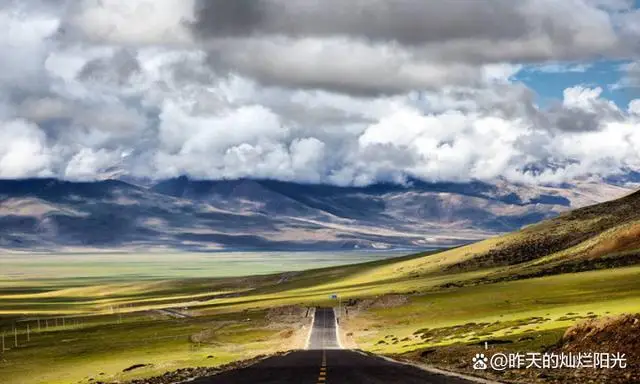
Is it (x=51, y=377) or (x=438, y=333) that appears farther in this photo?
(x=51, y=377)

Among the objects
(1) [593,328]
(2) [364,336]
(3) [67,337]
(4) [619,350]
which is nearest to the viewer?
(4) [619,350]

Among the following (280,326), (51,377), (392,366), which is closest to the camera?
(392,366)

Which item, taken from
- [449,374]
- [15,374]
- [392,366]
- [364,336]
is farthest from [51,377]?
[449,374]

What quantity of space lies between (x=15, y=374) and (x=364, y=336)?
5161 cm

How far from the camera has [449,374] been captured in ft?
135

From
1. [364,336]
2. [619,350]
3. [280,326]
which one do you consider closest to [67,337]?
[280,326]

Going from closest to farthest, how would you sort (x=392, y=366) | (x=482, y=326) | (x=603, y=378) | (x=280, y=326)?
(x=603, y=378) < (x=392, y=366) < (x=482, y=326) < (x=280, y=326)

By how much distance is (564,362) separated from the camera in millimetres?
41781

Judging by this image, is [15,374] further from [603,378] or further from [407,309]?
[603,378]

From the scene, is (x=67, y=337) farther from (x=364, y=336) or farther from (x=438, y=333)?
(x=438, y=333)

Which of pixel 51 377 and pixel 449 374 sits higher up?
pixel 449 374

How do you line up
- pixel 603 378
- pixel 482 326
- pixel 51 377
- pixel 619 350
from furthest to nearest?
pixel 51 377
pixel 482 326
pixel 619 350
pixel 603 378

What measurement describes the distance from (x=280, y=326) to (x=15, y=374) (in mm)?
45625

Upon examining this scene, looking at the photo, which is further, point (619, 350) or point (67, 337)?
point (67, 337)
